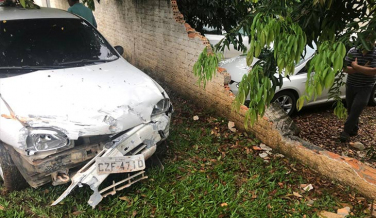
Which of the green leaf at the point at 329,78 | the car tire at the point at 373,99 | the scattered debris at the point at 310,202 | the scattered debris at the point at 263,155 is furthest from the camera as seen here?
the car tire at the point at 373,99

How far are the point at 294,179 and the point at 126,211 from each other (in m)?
1.85

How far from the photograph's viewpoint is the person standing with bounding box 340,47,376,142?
3.88 metres

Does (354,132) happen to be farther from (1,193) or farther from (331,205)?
(1,193)

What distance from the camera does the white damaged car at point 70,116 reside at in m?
2.61

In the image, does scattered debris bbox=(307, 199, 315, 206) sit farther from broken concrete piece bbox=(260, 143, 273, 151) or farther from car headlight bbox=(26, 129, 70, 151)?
car headlight bbox=(26, 129, 70, 151)

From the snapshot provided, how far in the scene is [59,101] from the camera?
2.81m

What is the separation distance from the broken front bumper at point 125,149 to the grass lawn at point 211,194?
0.66 feet

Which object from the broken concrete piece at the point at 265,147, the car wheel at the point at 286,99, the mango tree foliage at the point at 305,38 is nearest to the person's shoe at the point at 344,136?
the car wheel at the point at 286,99

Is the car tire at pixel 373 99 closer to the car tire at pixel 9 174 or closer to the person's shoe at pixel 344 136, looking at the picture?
the person's shoe at pixel 344 136

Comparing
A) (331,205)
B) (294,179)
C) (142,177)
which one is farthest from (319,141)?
(142,177)

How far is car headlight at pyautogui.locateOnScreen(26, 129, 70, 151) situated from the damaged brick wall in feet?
8.04

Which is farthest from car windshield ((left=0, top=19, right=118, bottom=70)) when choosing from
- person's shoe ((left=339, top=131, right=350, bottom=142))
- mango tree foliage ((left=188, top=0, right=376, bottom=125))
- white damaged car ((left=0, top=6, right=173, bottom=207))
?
person's shoe ((left=339, top=131, right=350, bottom=142))

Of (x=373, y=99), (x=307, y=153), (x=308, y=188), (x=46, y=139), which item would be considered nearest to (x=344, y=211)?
(x=308, y=188)

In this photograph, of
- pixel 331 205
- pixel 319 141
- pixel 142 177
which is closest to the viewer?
pixel 331 205
